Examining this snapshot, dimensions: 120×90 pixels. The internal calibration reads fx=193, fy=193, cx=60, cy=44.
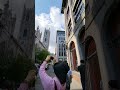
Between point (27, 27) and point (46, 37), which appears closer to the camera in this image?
point (27, 27)

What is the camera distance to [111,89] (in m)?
5.50

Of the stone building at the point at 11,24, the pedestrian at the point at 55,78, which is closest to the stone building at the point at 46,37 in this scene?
the stone building at the point at 11,24

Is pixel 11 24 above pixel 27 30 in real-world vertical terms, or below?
below

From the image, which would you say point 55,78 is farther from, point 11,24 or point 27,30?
point 27,30

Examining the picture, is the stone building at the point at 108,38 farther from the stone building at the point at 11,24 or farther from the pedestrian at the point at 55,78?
the stone building at the point at 11,24

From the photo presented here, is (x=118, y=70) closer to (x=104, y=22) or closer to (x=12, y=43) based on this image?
(x=104, y=22)

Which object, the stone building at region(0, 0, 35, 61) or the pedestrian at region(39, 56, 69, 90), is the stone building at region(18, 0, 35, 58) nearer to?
the stone building at region(0, 0, 35, 61)

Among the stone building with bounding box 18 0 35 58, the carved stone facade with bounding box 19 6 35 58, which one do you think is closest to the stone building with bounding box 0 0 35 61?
the stone building with bounding box 18 0 35 58

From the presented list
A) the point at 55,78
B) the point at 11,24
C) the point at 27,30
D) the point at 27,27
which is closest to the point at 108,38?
the point at 55,78

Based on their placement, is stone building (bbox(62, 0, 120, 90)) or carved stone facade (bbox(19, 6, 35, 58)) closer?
stone building (bbox(62, 0, 120, 90))

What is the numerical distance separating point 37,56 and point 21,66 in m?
55.4

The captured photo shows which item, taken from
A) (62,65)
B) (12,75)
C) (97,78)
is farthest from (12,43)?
(62,65)

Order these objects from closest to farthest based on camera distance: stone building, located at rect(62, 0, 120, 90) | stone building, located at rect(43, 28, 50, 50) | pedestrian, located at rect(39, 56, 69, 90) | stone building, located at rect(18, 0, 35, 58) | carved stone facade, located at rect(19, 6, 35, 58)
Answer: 1. pedestrian, located at rect(39, 56, 69, 90)
2. stone building, located at rect(62, 0, 120, 90)
3. stone building, located at rect(18, 0, 35, 58)
4. carved stone facade, located at rect(19, 6, 35, 58)
5. stone building, located at rect(43, 28, 50, 50)

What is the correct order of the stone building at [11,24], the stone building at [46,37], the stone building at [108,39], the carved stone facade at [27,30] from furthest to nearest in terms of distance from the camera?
the stone building at [46,37] → the carved stone facade at [27,30] → the stone building at [11,24] → the stone building at [108,39]
